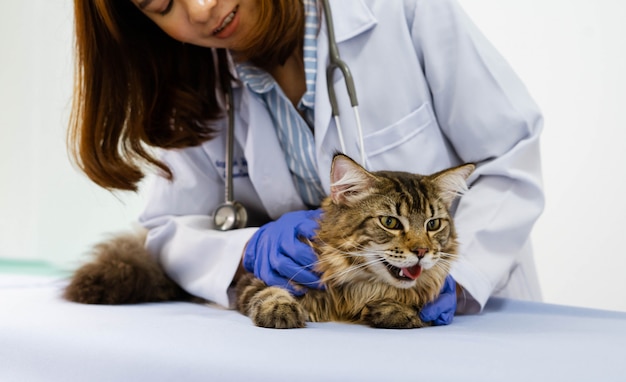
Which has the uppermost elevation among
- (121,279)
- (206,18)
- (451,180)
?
(206,18)

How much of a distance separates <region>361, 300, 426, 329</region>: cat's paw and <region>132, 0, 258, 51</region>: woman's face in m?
0.73

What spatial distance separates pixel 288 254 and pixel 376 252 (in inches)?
8.7

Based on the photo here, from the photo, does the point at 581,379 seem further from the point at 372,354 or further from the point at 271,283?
the point at 271,283

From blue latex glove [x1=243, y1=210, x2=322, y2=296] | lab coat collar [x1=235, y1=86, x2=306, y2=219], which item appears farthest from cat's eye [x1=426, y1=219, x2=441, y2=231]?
lab coat collar [x1=235, y1=86, x2=306, y2=219]

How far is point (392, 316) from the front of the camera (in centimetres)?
123

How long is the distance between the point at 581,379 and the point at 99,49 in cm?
147

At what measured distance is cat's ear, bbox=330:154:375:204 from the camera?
122cm

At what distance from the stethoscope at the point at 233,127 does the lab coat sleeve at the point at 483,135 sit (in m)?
0.21

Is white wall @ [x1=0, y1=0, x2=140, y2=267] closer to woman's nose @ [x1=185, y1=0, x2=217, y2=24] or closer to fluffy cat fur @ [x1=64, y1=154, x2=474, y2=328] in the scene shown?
woman's nose @ [x1=185, y1=0, x2=217, y2=24]

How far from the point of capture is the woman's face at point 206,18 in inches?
59.5

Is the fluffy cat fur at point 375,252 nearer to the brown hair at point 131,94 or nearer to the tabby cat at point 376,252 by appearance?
the tabby cat at point 376,252

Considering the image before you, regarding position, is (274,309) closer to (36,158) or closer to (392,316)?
(392,316)

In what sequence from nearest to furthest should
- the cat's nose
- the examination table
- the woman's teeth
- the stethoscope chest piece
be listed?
the examination table, the cat's nose, the woman's teeth, the stethoscope chest piece

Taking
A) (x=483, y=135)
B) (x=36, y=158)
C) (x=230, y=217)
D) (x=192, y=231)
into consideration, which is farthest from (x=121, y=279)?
(x=36, y=158)
